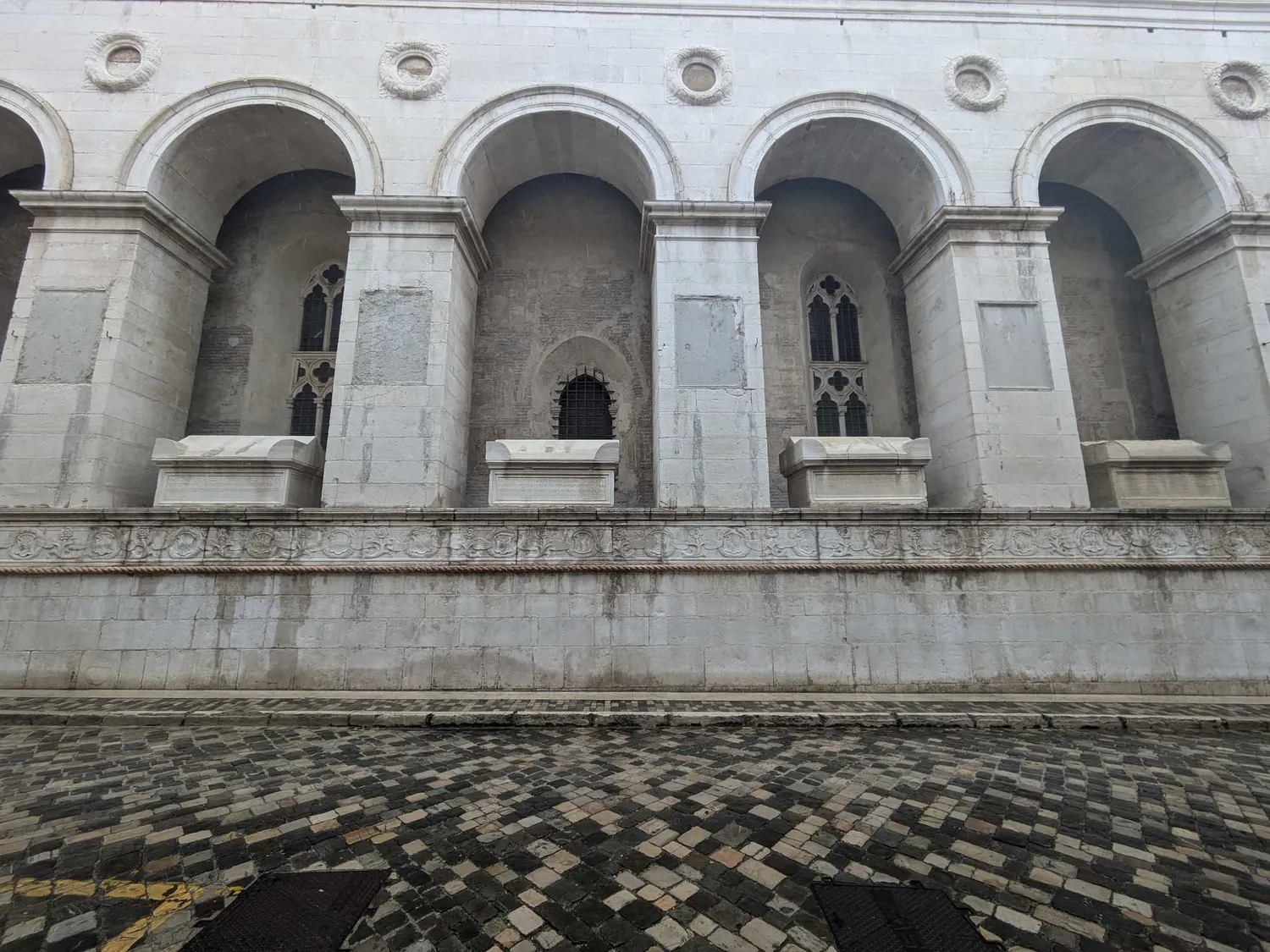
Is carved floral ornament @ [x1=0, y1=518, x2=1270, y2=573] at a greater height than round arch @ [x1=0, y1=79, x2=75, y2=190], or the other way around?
round arch @ [x1=0, y1=79, x2=75, y2=190]

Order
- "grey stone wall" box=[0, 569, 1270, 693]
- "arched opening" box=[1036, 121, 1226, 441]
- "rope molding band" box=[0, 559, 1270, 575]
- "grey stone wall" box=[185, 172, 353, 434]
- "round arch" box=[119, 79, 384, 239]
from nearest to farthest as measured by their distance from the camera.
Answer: "grey stone wall" box=[0, 569, 1270, 693], "rope molding band" box=[0, 559, 1270, 575], "round arch" box=[119, 79, 384, 239], "arched opening" box=[1036, 121, 1226, 441], "grey stone wall" box=[185, 172, 353, 434]

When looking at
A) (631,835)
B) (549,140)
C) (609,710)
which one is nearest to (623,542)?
(609,710)

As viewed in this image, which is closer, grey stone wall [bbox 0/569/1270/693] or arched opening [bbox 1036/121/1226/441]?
grey stone wall [bbox 0/569/1270/693]

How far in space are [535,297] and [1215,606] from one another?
12.2 metres

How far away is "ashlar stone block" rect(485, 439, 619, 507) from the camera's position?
7816mm

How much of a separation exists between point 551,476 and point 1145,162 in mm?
12672

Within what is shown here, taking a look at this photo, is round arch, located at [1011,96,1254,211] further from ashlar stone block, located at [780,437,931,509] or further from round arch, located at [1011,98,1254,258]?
ashlar stone block, located at [780,437,931,509]

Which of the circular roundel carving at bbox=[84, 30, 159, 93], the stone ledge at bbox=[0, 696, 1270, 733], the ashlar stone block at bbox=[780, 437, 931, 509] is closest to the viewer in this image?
the stone ledge at bbox=[0, 696, 1270, 733]

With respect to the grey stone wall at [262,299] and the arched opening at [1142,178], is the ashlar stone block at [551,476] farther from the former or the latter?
the arched opening at [1142,178]

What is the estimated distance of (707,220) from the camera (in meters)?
8.99

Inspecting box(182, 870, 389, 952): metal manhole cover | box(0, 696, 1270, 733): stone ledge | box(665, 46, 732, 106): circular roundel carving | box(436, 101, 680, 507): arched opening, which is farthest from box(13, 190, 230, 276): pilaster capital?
box(182, 870, 389, 952): metal manhole cover

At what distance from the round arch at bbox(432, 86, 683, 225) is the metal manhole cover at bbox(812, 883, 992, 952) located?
30.6 feet

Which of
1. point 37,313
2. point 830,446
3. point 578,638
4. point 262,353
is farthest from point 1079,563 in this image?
point 37,313

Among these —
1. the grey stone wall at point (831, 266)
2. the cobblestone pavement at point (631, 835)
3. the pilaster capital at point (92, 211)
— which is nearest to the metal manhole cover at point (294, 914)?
the cobblestone pavement at point (631, 835)
